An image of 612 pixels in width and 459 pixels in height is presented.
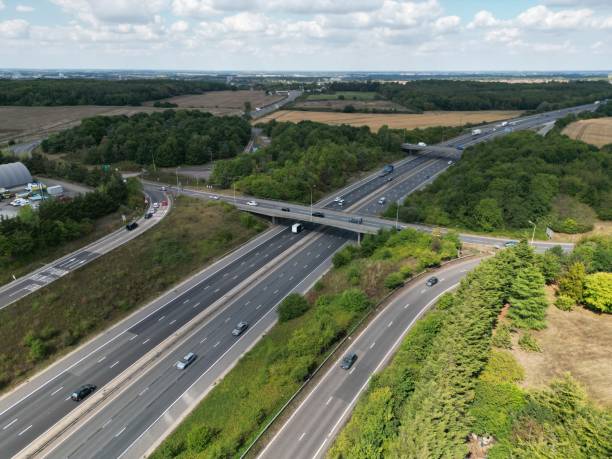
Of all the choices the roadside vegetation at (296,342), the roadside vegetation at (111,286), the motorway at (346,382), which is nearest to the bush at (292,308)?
the roadside vegetation at (296,342)

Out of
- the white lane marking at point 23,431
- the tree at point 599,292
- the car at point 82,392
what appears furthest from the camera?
the tree at point 599,292

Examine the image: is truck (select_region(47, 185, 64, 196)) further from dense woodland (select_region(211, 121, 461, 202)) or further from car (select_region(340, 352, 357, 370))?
car (select_region(340, 352, 357, 370))

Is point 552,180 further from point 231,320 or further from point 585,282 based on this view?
point 231,320

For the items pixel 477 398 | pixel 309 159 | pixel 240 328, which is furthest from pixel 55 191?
pixel 477 398

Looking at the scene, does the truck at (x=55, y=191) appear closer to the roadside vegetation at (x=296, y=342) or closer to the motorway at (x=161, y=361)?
the motorway at (x=161, y=361)

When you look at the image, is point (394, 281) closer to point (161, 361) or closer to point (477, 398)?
point (477, 398)

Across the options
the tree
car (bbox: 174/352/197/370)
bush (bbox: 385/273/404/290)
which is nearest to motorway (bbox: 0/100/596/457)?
car (bbox: 174/352/197/370)
